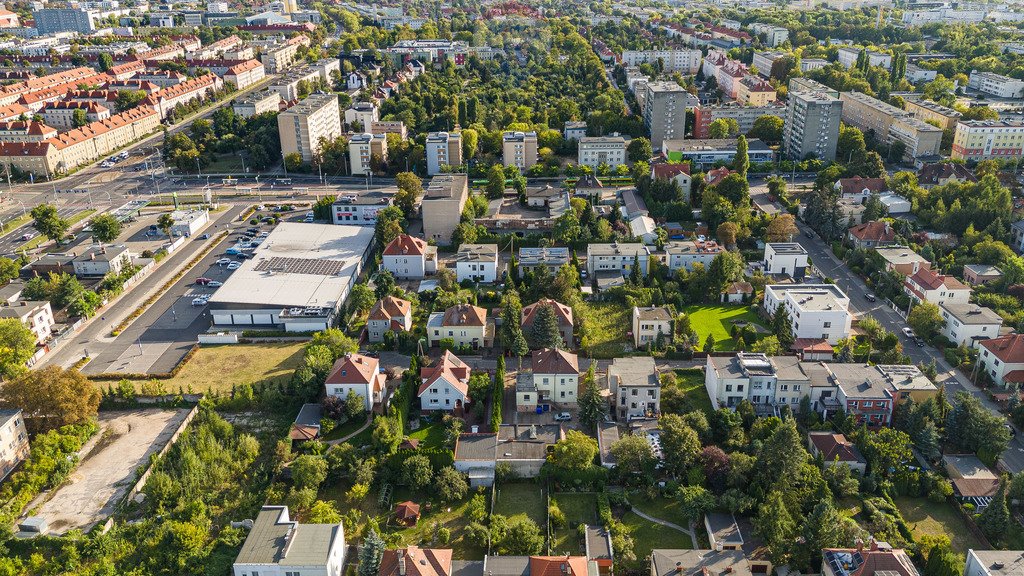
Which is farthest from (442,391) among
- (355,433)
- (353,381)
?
(355,433)

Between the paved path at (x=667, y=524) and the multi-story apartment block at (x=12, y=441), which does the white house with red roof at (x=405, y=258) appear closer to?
the multi-story apartment block at (x=12, y=441)

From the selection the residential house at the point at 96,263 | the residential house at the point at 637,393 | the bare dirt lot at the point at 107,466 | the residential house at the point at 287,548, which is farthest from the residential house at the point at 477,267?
the residential house at the point at 287,548

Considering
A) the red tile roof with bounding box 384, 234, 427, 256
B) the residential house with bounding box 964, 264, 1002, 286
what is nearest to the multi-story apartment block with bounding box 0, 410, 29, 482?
the red tile roof with bounding box 384, 234, 427, 256

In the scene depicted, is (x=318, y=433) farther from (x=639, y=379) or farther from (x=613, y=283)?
(x=613, y=283)

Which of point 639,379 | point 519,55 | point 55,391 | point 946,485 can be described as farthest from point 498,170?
point 519,55

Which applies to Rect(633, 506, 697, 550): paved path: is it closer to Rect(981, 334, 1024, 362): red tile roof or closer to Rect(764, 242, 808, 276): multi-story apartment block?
Rect(981, 334, 1024, 362): red tile roof
